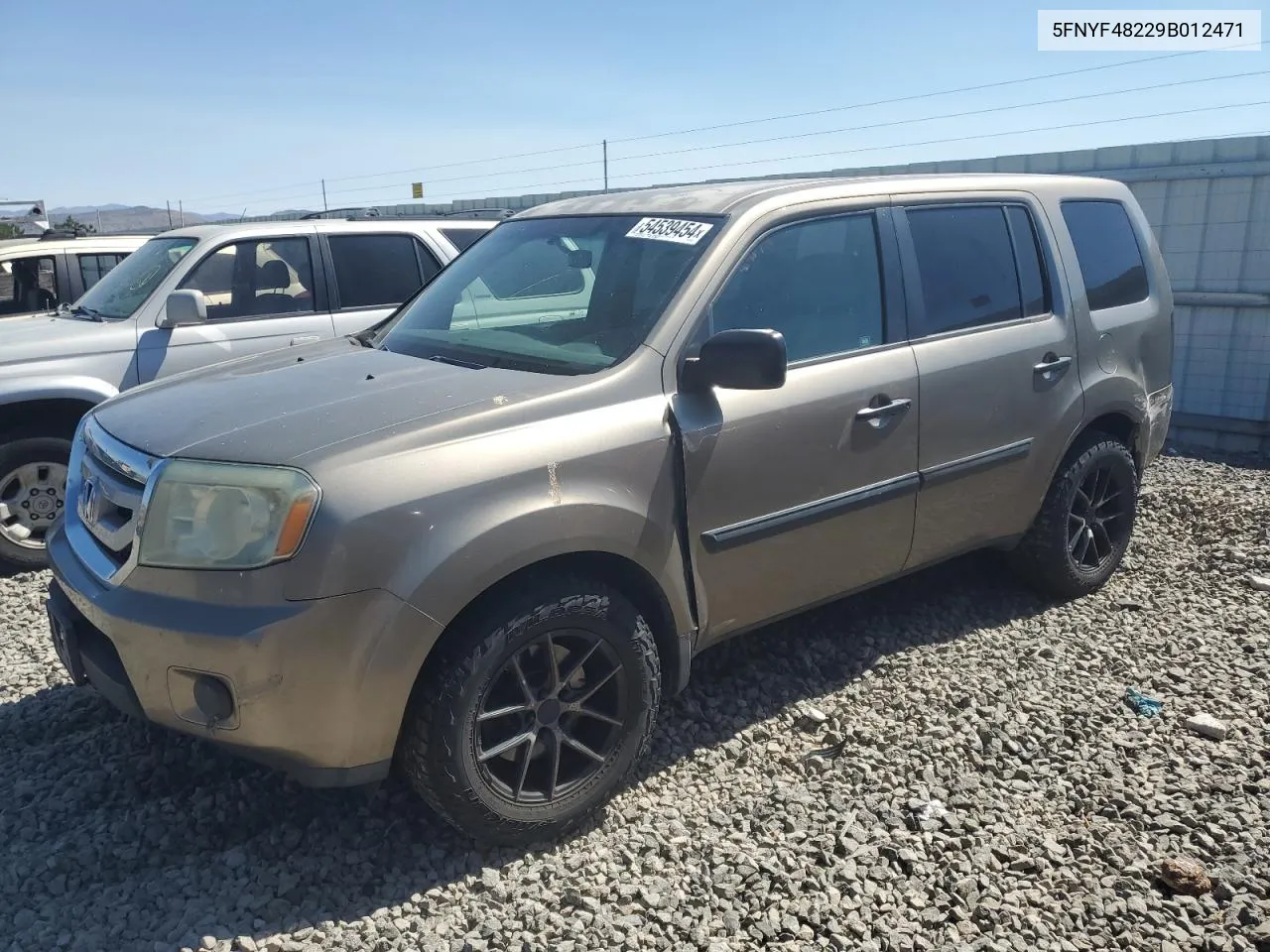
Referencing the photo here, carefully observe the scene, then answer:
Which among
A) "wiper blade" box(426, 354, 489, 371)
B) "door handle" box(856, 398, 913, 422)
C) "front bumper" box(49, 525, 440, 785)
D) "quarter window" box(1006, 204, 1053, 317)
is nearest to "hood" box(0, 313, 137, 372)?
"wiper blade" box(426, 354, 489, 371)

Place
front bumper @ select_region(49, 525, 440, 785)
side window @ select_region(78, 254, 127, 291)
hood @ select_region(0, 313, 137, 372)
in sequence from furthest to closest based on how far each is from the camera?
side window @ select_region(78, 254, 127, 291) → hood @ select_region(0, 313, 137, 372) → front bumper @ select_region(49, 525, 440, 785)

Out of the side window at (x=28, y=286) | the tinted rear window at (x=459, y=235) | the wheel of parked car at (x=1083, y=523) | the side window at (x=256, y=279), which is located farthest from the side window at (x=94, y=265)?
the wheel of parked car at (x=1083, y=523)

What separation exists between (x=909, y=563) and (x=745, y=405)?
3.89 feet

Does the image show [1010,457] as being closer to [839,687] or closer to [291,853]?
[839,687]

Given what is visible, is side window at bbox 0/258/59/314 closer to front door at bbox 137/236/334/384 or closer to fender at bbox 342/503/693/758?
front door at bbox 137/236/334/384

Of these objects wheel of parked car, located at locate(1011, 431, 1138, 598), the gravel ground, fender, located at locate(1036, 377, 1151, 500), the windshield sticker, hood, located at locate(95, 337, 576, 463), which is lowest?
the gravel ground

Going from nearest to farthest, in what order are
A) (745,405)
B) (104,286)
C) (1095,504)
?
(745,405), (1095,504), (104,286)

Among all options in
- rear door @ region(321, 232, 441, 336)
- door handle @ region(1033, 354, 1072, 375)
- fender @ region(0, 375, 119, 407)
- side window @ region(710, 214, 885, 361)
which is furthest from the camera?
rear door @ region(321, 232, 441, 336)

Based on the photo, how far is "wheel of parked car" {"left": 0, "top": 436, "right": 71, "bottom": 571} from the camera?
5.30 m

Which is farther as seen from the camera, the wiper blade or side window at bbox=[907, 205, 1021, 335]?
side window at bbox=[907, 205, 1021, 335]

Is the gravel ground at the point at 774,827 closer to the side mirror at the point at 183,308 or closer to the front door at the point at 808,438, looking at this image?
the front door at the point at 808,438

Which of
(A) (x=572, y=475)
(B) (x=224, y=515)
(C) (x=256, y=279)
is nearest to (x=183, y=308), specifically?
(C) (x=256, y=279)

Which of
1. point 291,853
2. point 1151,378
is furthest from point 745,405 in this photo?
point 1151,378

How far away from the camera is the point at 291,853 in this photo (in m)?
2.95
